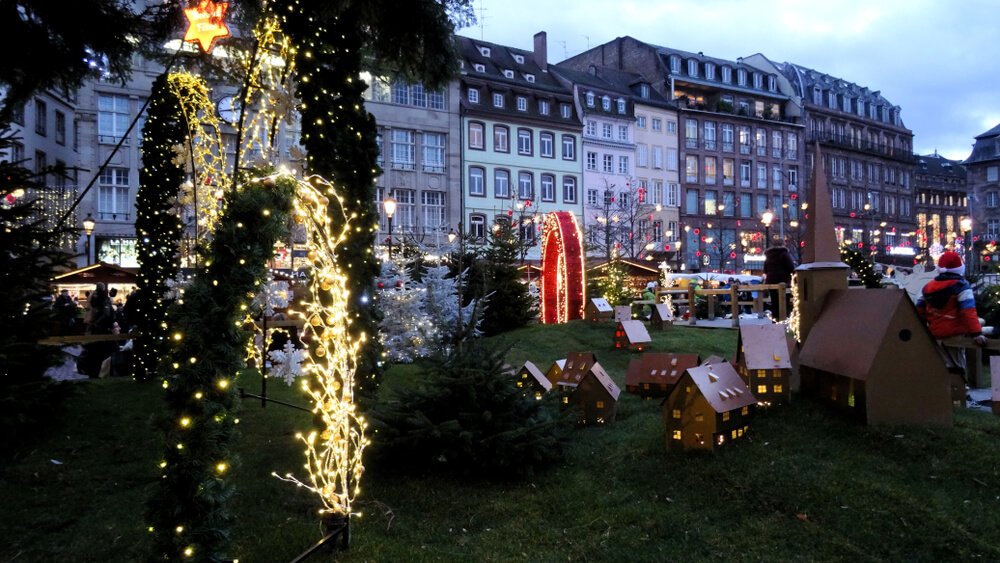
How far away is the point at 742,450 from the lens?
6008 mm

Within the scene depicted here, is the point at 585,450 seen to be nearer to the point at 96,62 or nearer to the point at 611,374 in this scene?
the point at 611,374

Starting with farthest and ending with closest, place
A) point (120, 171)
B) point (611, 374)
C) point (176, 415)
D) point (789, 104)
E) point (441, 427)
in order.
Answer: point (789, 104), point (120, 171), point (611, 374), point (441, 427), point (176, 415)

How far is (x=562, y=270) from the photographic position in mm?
17734

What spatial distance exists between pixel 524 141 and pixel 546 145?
76.8 inches

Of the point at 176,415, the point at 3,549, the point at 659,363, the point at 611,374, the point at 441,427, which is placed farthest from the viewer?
the point at 611,374

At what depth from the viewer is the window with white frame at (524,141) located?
45219mm

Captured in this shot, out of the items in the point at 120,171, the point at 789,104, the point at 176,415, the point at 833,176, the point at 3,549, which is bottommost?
the point at 3,549

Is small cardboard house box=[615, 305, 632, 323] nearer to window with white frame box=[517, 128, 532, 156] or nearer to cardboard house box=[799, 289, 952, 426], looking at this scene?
cardboard house box=[799, 289, 952, 426]

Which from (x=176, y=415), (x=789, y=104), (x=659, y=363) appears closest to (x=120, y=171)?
(x=659, y=363)

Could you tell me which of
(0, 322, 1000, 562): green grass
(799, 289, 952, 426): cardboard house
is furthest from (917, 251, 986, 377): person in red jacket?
(799, 289, 952, 426): cardboard house

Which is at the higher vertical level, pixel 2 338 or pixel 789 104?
pixel 789 104

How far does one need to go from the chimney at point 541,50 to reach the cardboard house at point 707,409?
46160mm

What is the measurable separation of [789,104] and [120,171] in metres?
54.0

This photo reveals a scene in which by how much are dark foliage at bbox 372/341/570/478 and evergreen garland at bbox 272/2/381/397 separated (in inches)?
32.8
